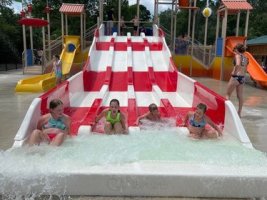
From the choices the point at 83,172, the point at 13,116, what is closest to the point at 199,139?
the point at 83,172

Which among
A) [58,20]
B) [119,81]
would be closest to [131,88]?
[119,81]

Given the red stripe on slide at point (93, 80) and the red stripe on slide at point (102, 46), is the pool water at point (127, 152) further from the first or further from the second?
the red stripe on slide at point (102, 46)

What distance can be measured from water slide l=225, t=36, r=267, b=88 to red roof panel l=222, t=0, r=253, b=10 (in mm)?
1197

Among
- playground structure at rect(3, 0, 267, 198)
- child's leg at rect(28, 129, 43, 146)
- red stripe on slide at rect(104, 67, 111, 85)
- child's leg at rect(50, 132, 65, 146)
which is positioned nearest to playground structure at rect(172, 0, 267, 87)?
playground structure at rect(3, 0, 267, 198)

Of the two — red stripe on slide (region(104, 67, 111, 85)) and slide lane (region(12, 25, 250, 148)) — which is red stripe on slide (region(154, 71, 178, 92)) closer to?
slide lane (region(12, 25, 250, 148))

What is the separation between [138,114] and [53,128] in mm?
2303

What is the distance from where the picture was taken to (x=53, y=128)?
4422 mm

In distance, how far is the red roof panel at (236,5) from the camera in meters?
13.2

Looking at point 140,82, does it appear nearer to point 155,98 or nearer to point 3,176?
point 155,98

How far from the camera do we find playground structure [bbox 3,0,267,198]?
315 centimetres

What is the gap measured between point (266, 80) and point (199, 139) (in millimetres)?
8047

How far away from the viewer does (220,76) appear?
46.6 feet

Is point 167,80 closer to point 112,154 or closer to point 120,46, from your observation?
point 120,46

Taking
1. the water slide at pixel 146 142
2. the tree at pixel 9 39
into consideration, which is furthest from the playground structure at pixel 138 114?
the tree at pixel 9 39
